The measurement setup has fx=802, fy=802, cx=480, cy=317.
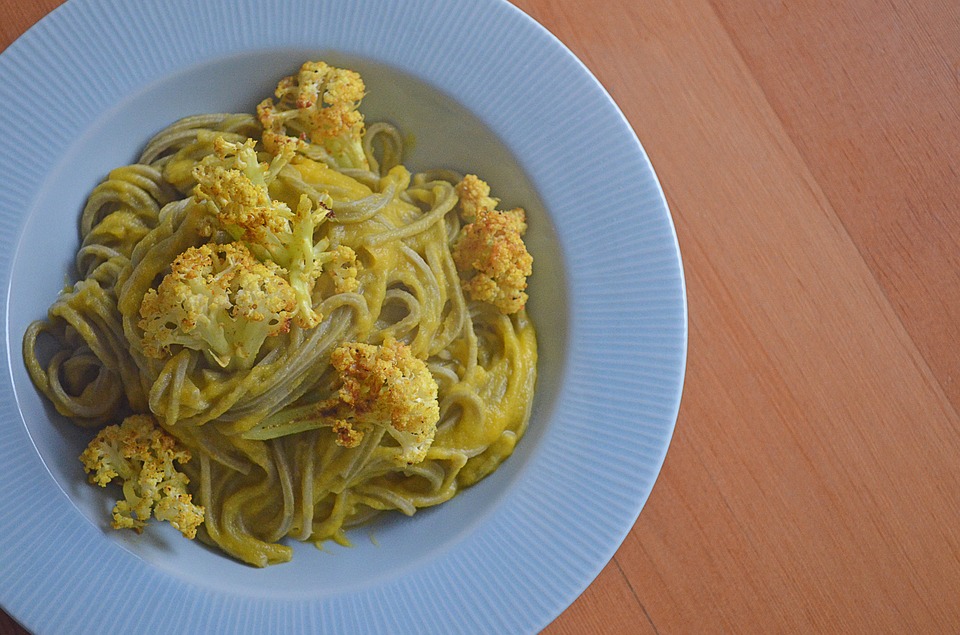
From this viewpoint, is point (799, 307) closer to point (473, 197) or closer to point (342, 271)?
point (473, 197)

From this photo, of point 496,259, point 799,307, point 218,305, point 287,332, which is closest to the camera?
point 218,305

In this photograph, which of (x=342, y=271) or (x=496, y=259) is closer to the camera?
(x=342, y=271)

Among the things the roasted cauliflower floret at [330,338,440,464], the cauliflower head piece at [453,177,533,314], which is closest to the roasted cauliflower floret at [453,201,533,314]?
the cauliflower head piece at [453,177,533,314]

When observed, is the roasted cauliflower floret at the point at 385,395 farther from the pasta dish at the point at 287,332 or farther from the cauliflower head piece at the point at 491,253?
the cauliflower head piece at the point at 491,253

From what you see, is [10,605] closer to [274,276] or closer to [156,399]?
[156,399]

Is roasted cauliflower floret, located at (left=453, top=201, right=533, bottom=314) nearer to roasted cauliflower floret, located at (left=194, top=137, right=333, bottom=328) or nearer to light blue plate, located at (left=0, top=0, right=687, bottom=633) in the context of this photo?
light blue plate, located at (left=0, top=0, right=687, bottom=633)

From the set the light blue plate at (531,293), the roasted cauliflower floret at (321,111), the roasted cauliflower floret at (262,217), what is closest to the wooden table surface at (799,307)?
the light blue plate at (531,293)

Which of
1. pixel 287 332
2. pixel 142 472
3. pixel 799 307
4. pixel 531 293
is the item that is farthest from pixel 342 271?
pixel 799 307

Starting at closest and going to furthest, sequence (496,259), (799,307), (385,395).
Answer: (385,395) < (496,259) < (799,307)
